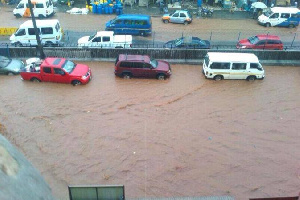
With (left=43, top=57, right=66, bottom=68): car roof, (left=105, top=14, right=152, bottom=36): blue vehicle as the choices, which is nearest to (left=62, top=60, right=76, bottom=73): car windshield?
(left=43, top=57, right=66, bottom=68): car roof

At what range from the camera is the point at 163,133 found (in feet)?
47.9

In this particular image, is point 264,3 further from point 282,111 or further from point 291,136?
point 291,136

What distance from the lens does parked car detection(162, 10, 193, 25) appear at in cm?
2736

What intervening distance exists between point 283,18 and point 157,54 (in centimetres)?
1373

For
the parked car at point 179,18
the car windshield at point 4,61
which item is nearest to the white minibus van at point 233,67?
the parked car at point 179,18

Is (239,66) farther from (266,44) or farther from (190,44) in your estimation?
(266,44)

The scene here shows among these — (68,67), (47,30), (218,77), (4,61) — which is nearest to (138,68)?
(68,67)

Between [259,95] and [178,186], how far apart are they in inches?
331

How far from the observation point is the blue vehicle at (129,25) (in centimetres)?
2403

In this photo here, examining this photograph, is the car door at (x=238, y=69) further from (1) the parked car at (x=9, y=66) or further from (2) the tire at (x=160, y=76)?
(1) the parked car at (x=9, y=66)

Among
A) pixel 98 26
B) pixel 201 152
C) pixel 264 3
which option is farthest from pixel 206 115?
pixel 264 3

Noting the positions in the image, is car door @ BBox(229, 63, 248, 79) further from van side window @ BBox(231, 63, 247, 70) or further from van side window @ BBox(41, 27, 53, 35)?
van side window @ BBox(41, 27, 53, 35)

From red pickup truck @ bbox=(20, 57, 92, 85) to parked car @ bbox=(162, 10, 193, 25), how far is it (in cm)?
1233

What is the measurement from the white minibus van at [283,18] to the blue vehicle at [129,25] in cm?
1130
